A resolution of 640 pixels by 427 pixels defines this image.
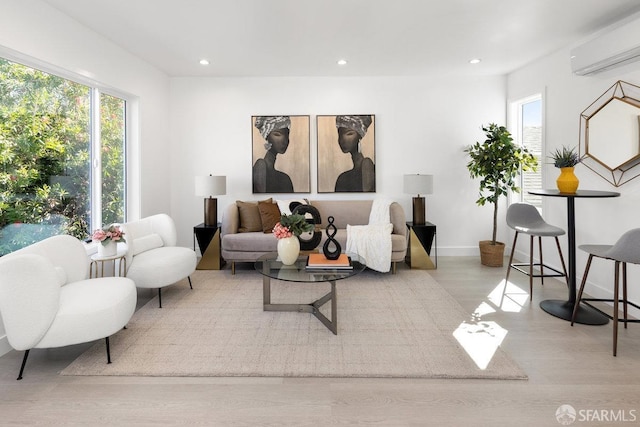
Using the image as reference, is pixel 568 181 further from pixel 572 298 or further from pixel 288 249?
pixel 288 249

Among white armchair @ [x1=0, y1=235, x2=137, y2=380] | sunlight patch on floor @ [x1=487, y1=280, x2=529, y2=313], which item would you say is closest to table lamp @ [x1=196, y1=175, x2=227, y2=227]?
white armchair @ [x1=0, y1=235, x2=137, y2=380]

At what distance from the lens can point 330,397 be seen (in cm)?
211

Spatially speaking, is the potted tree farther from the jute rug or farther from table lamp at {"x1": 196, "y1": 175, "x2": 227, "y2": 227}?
table lamp at {"x1": 196, "y1": 175, "x2": 227, "y2": 227}

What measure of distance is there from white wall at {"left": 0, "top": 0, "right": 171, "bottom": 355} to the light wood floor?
2.99ft

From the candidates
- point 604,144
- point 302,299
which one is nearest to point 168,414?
point 302,299

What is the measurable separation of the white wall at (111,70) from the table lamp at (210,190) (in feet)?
2.28

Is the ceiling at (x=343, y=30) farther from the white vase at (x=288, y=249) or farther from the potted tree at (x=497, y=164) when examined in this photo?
the white vase at (x=288, y=249)

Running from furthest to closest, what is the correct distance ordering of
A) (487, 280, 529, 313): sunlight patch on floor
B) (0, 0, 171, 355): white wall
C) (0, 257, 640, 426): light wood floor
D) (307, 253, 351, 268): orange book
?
(487, 280, 529, 313): sunlight patch on floor → (307, 253, 351, 268): orange book → (0, 0, 171, 355): white wall → (0, 257, 640, 426): light wood floor

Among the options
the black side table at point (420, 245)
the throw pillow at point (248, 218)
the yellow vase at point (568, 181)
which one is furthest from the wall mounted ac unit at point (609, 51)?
the throw pillow at point (248, 218)

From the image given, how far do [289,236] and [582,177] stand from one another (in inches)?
121

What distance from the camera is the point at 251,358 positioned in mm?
2533

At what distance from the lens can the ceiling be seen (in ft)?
10.4

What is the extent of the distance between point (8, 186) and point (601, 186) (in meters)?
5.15

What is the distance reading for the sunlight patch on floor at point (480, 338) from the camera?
99.7 inches
